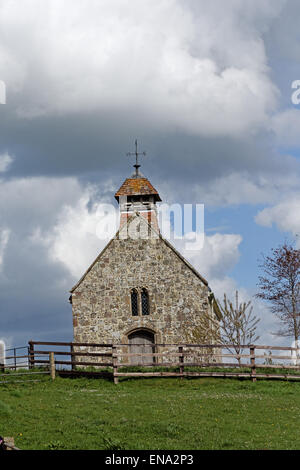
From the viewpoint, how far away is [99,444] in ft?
47.2

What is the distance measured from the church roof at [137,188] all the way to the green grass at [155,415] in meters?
16.9

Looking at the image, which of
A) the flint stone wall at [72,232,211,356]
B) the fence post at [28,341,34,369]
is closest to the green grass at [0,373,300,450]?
the fence post at [28,341,34,369]

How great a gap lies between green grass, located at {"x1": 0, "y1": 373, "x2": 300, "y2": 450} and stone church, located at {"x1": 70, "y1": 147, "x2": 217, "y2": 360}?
8.90 m

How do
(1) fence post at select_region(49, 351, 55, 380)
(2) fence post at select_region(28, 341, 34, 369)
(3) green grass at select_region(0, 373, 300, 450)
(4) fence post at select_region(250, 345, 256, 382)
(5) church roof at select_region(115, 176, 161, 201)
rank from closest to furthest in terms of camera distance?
(3) green grass at select_region(0, 373, 300, 450) < (4) fence post at select_region(250, 345, 256, 382) < (1) fence post at select_region(49, 351, 55, 380) < (2) fence post at select_region(28, 341, 34, 369) < (5) church roof at select_region(115, 176, 161, 201)

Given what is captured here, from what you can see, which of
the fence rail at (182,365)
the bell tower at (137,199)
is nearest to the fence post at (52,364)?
the fence rail at (182,365)

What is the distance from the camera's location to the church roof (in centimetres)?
4056

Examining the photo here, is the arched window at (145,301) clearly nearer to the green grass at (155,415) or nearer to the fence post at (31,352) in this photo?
the fence post at (31,352)

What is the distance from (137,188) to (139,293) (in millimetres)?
8388

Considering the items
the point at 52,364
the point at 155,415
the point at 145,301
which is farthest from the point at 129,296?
the point at 155,415

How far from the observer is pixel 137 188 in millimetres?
41031

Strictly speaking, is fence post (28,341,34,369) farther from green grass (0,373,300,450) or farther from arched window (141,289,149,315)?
arched window (141,289,149,315)

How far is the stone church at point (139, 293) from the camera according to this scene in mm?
35031

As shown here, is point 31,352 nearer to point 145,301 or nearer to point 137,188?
point 145,301
